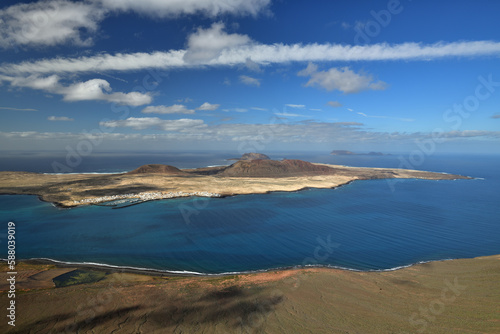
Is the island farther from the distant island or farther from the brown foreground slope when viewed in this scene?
the brown foreground slope

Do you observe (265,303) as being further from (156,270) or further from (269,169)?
(269,169)

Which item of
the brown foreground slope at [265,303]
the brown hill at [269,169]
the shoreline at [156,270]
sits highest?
the brown hill at [269,169]

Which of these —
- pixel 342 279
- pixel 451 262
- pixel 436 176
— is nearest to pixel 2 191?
pixel 342 279

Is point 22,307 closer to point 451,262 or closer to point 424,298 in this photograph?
point 424,298

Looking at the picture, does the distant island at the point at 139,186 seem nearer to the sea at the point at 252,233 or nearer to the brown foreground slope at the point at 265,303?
the sea at the point at 252,233

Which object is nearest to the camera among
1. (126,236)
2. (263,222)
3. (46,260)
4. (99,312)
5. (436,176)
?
(99,312)

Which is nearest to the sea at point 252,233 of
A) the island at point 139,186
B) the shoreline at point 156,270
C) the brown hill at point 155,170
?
the shoreline at point 156,270

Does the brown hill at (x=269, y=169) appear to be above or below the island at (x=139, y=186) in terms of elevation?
above

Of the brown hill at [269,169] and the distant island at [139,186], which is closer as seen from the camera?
the distant island at [139,186]
